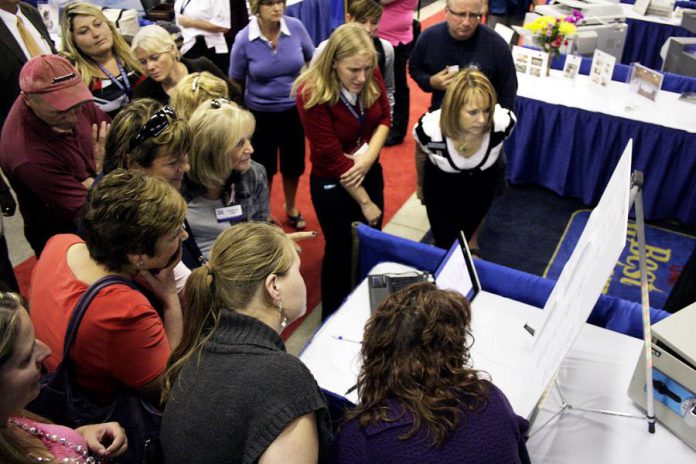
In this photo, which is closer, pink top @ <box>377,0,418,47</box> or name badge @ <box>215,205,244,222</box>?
name badge @ <box>215,205,244,222</box>

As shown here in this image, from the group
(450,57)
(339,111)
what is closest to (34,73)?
(339,111)

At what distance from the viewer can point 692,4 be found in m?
5.12

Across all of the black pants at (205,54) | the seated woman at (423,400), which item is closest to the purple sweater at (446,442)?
the seated woman at (423,400)

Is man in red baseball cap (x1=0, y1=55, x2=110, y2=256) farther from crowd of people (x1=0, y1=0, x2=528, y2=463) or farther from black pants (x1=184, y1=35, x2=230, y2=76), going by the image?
black pants (x1=184, y1=35, x2=230, y2=76)

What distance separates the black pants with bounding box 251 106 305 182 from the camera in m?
3.23

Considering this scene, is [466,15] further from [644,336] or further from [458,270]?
[644,336]

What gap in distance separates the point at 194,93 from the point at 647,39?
14.2 feet

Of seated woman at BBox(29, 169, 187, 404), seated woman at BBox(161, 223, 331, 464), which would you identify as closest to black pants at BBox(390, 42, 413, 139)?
seated woman at BBox(29, 169, 187, 404)

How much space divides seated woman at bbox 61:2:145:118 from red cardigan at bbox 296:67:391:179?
3.02 feet

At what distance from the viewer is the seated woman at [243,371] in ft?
3.75

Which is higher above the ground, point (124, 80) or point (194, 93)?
point (194, 93)

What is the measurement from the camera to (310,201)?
3969mm

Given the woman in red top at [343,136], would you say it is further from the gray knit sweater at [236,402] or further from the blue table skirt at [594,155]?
the blue table skirt at [594,155]

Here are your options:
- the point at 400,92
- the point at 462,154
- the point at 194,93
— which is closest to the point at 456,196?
the point at 462,154
